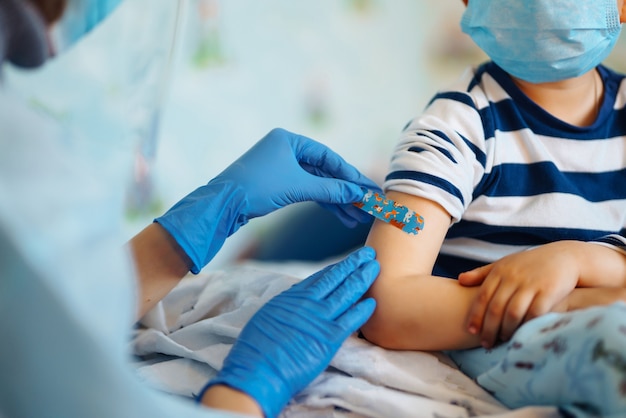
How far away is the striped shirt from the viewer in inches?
38.1

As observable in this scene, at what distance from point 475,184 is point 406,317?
275 millimetres

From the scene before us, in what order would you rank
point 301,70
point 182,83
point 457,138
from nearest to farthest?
point 457,138, point 182,83, point 301,70

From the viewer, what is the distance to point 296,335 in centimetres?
76

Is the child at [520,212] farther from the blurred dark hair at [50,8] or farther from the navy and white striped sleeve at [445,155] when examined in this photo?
the blurred dark hair at [50,8]

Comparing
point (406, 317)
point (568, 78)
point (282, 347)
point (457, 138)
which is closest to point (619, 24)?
point (568, 78)

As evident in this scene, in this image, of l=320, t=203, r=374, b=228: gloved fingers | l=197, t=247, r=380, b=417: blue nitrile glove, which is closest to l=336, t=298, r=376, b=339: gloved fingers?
l=197, t=247, r=380, b=417: blue nitrile glove

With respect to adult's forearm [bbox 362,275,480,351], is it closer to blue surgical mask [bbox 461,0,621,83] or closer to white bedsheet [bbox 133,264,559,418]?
white bedsheet [bbox 133,264,559,418]

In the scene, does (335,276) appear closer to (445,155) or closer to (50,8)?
(445,155)

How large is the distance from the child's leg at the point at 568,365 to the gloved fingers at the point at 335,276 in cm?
21

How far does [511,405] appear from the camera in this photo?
75cm

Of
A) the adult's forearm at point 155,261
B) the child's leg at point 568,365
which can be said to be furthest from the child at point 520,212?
the adult's forearm at point 155,261

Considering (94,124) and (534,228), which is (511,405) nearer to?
(534,228)

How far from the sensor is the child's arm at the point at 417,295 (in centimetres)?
83

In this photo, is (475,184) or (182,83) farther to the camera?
(182,83)
